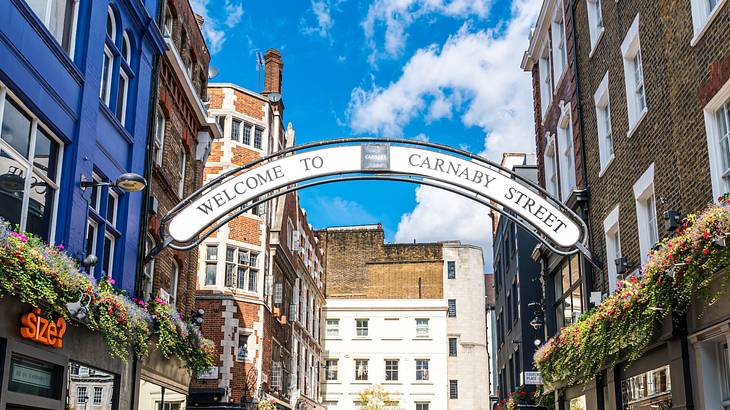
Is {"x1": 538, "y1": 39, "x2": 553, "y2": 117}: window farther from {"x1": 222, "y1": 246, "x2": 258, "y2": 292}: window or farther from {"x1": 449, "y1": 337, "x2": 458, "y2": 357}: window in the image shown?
{"x1": 449, "y1": 337, "x2": 458, "y2": 357}: window

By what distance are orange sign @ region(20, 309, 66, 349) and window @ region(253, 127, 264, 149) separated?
2416 cm

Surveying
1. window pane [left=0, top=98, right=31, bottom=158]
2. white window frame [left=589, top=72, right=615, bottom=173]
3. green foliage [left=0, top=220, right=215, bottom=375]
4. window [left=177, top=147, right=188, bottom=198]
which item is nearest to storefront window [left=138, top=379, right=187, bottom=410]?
green foliage [left=0, top=220, right=215, bottom=375]

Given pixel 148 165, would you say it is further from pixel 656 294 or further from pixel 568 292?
pixel 568 292

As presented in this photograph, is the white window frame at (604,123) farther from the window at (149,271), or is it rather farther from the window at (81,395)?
the window at (81,395)

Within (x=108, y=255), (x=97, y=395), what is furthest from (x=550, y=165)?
(x=97, y=395)

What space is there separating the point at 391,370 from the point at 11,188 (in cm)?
5146

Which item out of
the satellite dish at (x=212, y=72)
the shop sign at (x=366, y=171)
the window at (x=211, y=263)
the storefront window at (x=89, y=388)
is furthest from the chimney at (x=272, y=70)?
the storefront window at (x=89, y=388)

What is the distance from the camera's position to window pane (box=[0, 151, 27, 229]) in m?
10.9

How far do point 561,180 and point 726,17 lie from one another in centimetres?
1181

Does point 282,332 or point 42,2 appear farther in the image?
point 282,332

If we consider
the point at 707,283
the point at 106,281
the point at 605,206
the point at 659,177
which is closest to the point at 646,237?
the point at 659,177

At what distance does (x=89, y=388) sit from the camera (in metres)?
13.6

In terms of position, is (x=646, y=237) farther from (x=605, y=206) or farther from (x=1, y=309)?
(x=1, y=309)

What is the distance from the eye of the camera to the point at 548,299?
24016 mm
